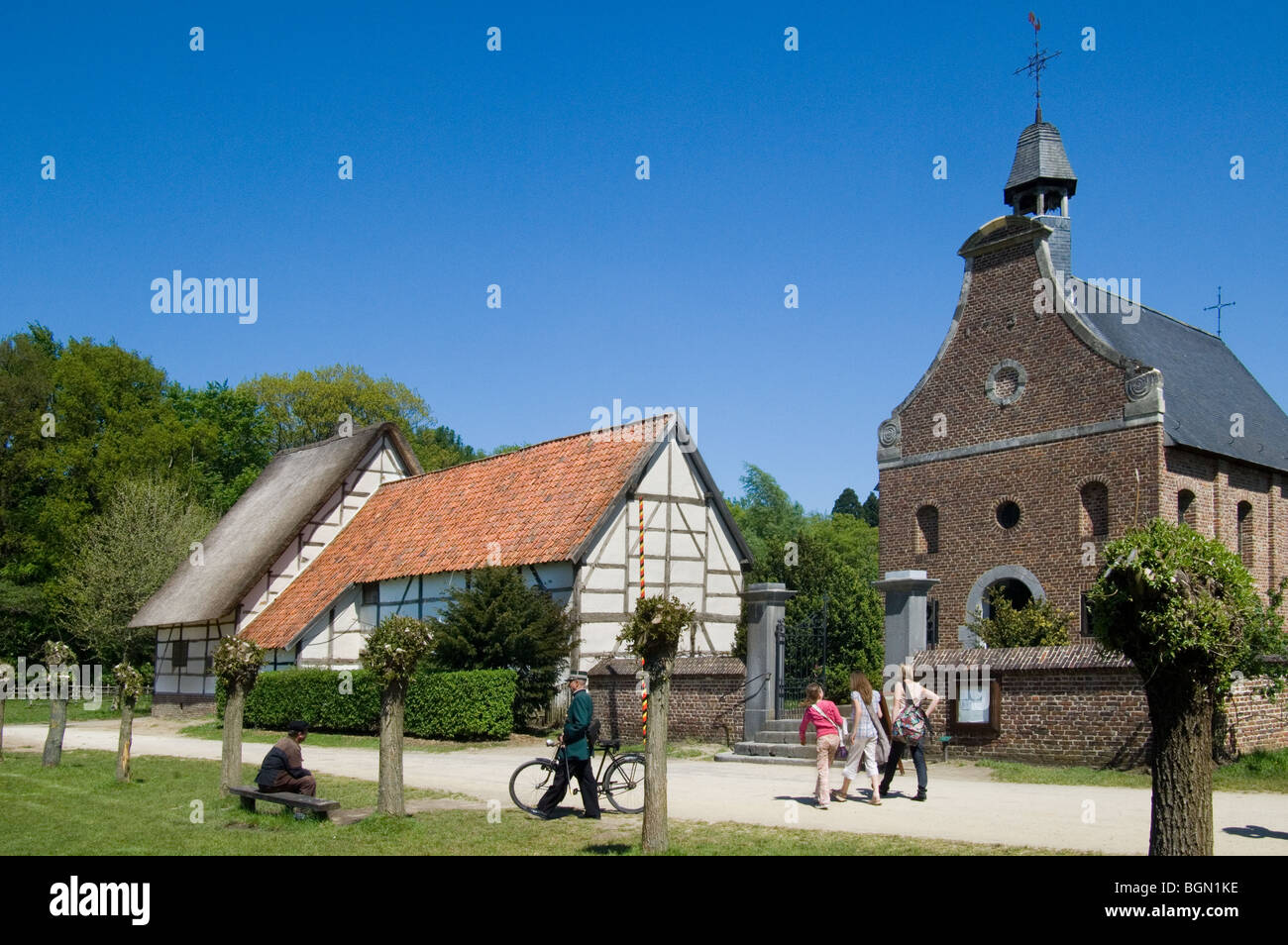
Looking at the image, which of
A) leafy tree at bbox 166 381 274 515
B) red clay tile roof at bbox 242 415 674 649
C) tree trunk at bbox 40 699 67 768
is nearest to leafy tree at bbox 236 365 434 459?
leafy tree at bbox 166 381 274 515

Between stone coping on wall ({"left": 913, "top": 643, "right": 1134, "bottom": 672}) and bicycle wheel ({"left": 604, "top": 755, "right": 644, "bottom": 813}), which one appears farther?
stone coping on wall ({"left": 913, "top": 643, "right": 1134, "bottom": 672})

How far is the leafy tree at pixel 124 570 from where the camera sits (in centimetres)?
3800

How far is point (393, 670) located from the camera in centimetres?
1108

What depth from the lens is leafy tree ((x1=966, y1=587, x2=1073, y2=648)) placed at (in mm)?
23438

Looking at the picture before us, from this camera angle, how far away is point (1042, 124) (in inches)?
1160

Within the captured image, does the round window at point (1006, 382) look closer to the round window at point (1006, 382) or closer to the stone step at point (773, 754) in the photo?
the round window at point (1006, 382)

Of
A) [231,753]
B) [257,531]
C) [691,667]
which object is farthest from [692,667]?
[257,531]

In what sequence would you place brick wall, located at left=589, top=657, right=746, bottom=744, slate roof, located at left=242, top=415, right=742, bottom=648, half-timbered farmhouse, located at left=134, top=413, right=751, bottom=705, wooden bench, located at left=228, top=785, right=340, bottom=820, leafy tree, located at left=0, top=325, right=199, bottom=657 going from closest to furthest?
1. wooden bench, located at left=228, top=785, right=340, bottom=820
2. brick wall, located at left=589, top=657, right=746, bottom=744
3. half-timbered farmhouse, located at left=134, top=413, right=751, bottom=705
4. slate roof, located at left=242, top=415, right=742, bottom=648
5. leafy tree, located at left=0, top=325, right=199, bottom=657

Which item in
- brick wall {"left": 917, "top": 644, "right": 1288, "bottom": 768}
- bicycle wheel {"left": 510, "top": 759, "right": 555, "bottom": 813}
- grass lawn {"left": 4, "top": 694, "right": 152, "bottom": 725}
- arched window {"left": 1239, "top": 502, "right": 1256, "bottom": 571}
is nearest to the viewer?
bicycle wheel {"left": 510, "top": 759, "right": 555, "bottom": 813}

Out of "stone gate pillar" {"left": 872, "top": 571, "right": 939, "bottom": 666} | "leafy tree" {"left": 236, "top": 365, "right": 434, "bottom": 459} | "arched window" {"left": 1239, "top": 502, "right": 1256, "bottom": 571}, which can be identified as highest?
"leafy tree" {"left": 236, "top": 365, "right": 434, "bottom": 459}

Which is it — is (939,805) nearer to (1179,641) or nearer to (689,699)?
(1179,641)

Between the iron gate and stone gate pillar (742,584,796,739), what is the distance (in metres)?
0.12

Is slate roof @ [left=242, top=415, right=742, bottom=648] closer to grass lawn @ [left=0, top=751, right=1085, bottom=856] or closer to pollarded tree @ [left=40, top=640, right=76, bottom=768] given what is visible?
pollarded tree @ [left=40, top=640, right=76, bottom=768]
